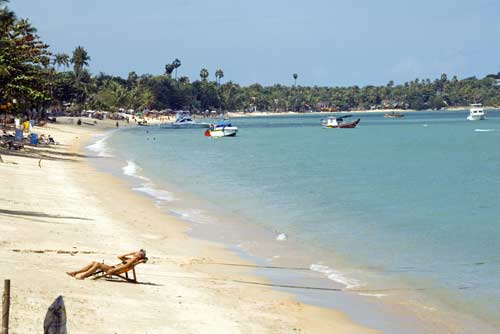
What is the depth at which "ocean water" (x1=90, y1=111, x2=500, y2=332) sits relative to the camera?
18578 mm

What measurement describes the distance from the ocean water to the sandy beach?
212 centimetres

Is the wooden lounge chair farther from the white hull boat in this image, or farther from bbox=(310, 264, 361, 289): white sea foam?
the white hull boat

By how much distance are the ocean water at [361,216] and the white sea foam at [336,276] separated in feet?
0.10

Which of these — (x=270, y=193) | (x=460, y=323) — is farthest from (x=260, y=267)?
(x=270, y=193)

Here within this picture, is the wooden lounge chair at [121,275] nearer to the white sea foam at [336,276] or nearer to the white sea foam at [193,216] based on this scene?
the white sea foam at [336,276]

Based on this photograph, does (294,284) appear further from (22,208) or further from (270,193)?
(270,193)

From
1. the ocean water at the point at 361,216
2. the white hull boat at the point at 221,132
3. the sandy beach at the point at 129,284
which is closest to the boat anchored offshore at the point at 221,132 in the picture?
the white hull boat at the point at 221,132

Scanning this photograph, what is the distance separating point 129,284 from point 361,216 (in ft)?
54.0

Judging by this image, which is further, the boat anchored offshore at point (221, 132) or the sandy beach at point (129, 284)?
the boat anchored offshore at point (221, 132)

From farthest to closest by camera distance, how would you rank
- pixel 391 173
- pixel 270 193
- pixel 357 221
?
1. pixel 391 173
2. pixel 270 193
3. pixel 357 221

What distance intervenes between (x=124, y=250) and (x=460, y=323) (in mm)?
8650

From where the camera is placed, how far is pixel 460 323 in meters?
14.8

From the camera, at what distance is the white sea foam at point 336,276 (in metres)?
17.9

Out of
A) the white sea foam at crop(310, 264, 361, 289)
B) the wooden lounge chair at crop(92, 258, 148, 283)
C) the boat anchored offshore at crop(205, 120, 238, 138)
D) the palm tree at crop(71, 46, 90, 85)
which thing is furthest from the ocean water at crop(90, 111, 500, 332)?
the palm tree at crop(71, 46, 90, 85)
